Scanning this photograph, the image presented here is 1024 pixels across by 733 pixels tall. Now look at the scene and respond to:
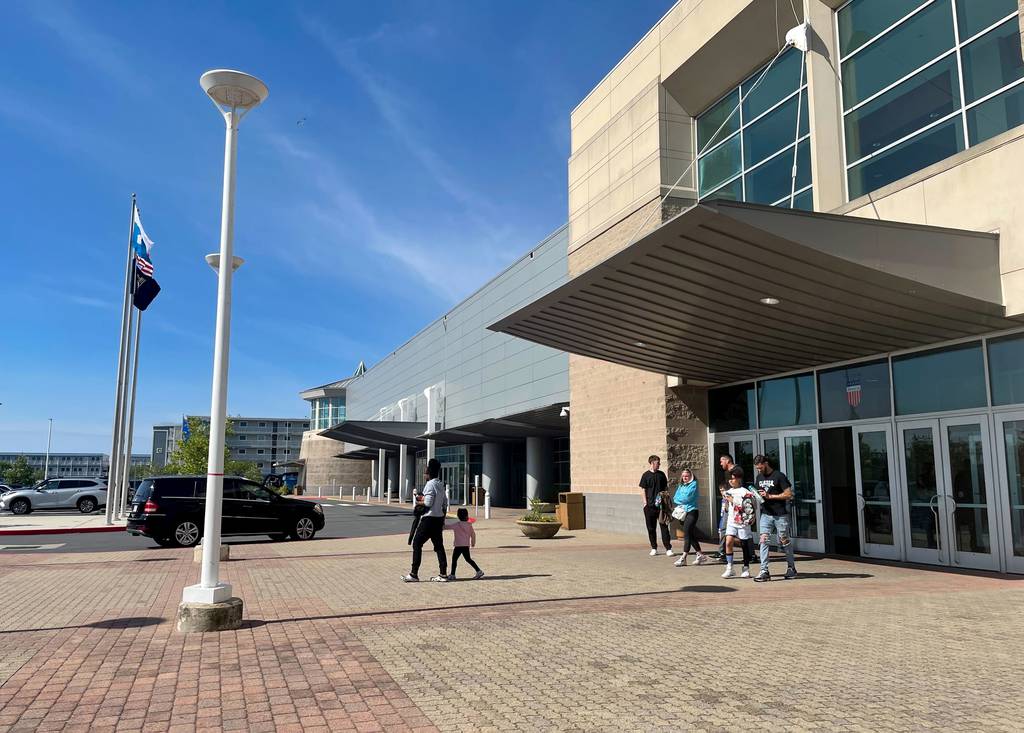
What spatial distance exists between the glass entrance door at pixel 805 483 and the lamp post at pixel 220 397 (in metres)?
11.1

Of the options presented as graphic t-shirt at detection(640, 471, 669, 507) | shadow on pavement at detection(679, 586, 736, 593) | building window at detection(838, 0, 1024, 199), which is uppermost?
building window at detection(838, 0, 1024, 199)

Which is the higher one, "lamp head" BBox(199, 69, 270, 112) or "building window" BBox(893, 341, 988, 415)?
"lamp head" BBox(199, 69, 270, 112)

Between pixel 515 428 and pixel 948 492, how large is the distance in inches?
995

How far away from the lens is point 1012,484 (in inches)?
440

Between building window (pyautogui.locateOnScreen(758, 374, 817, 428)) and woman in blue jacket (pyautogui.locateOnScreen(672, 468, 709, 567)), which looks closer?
woman in blue jacket (pyautogui.locateOnScreen(672, 468, 709, 567))

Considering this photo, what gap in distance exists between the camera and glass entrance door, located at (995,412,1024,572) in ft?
36.2

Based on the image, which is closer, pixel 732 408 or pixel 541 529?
pixel 732 408

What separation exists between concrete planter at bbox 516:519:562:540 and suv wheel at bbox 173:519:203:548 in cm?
752

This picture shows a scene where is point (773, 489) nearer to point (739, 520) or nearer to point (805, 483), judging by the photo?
point (739, 520)

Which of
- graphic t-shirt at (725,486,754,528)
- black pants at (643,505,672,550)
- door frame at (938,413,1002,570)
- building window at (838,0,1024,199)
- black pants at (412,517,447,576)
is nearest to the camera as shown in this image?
black pants at (412,517,447,576)

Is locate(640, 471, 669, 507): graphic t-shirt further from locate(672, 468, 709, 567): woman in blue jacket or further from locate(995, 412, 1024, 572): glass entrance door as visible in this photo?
locate(995, 412, 1024, 572): glass entrance door

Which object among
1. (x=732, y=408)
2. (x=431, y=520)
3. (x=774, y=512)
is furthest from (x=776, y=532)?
(x=732, y=408)

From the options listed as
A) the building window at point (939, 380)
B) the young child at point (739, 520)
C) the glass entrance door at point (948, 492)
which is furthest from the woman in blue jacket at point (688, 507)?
the building window at point (939, 380)

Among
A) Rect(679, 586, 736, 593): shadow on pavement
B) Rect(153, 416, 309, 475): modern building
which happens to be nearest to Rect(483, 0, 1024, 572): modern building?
Rect(679, 586, 736, 593): shadow on pavement
